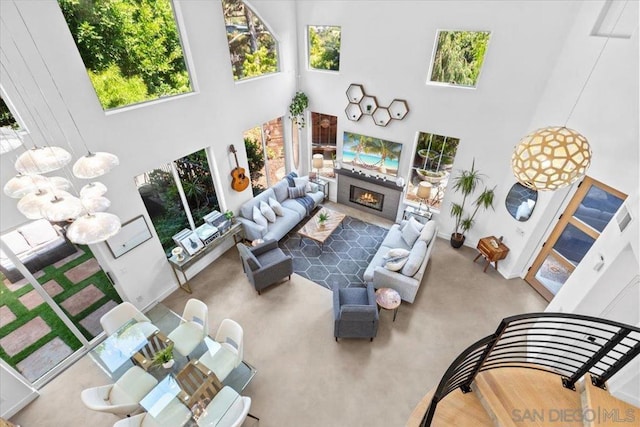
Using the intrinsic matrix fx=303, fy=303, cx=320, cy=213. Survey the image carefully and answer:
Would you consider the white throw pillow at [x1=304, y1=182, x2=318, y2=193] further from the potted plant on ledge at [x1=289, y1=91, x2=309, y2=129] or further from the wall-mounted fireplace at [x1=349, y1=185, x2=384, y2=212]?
the potted plant on ledge at [x1=289, y1=91, x2=309, y2=129]

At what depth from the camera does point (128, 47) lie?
183 inches

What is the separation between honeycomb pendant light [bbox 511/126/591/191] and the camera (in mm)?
2674

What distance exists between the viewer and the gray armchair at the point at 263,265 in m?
5.91

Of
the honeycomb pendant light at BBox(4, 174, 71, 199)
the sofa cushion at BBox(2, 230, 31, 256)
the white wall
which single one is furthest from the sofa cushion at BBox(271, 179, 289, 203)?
the honeycomb pendant light at BBox(4, 174, 71, 199)

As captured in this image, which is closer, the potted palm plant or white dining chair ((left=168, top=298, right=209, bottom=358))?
white dining chair ((left=168, top=298, right=209, bottom=358))

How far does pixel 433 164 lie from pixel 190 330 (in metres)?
6.19

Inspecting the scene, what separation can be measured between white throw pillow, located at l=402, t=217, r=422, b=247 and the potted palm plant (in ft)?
3.69

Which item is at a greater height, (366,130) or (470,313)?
(366,130)

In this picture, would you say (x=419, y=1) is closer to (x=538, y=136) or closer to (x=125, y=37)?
(x=538, y=136)

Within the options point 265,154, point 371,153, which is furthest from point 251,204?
point 371,153

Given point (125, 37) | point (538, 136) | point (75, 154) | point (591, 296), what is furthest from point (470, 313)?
point (125, 37)

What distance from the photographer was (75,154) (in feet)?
13.7

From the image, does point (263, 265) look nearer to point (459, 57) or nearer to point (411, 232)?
point (411, 232)

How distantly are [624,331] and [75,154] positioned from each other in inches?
246
